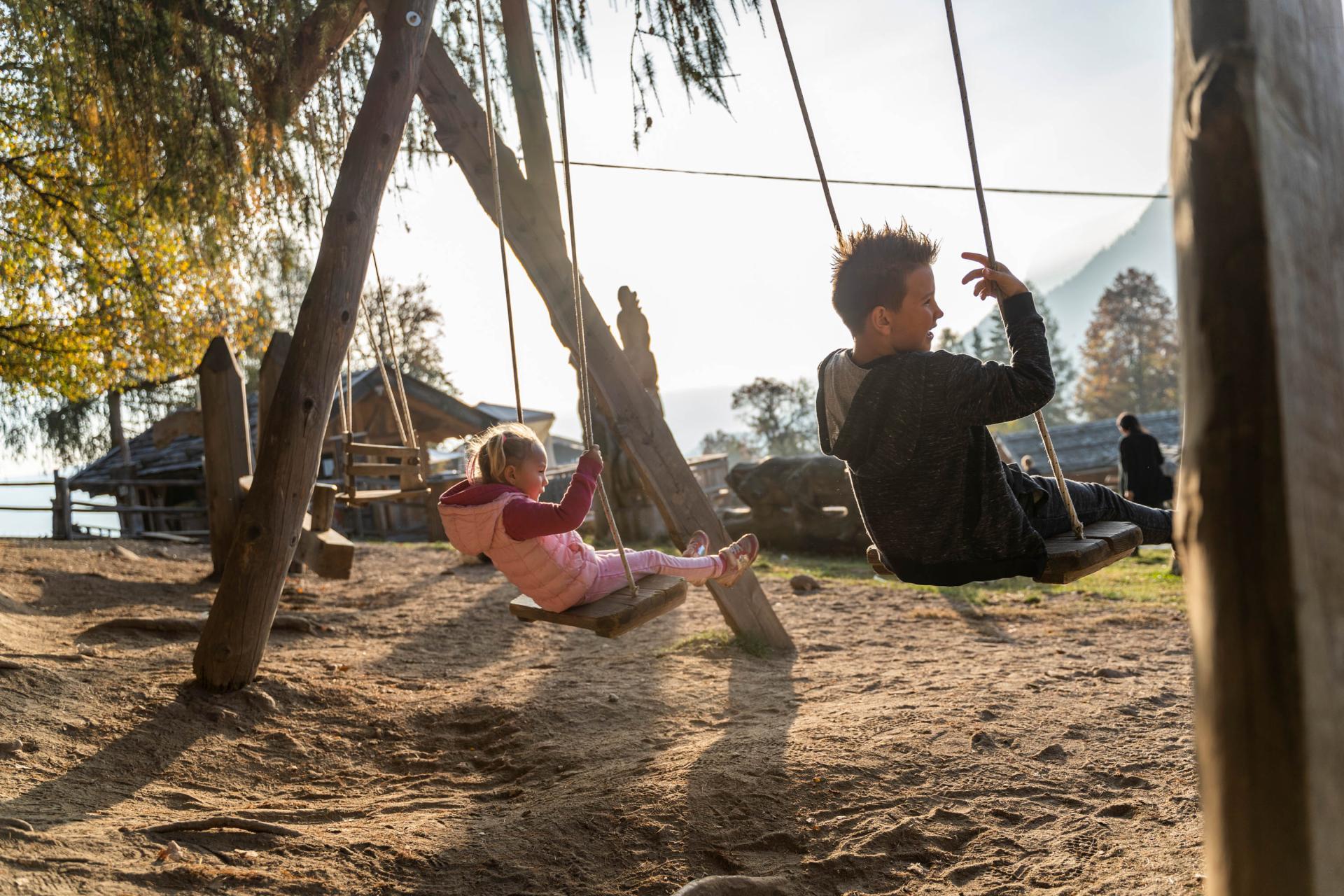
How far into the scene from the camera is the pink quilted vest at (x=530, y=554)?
376 centimetres

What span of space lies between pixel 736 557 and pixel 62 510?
15900 mm

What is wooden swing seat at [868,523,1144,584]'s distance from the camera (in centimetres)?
285

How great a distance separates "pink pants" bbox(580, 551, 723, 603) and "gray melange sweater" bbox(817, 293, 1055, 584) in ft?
3.91

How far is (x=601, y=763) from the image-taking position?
4418mm

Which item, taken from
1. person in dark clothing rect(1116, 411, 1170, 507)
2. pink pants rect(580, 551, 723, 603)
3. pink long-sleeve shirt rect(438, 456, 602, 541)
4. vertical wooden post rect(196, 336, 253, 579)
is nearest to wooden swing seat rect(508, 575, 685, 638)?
pink pants rect(580, 551, 723, 603)

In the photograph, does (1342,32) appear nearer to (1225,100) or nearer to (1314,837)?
(1225,100)

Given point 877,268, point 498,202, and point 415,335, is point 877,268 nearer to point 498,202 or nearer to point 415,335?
point 498,202

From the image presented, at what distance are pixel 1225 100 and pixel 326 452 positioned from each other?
20.3m

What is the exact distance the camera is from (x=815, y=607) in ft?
27.6

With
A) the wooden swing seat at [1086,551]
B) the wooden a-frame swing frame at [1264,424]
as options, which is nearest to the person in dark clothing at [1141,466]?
the wooden swing seat at [1086,551]

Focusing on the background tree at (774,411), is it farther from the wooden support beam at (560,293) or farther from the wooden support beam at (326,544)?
the wooden support beam at (560,293)

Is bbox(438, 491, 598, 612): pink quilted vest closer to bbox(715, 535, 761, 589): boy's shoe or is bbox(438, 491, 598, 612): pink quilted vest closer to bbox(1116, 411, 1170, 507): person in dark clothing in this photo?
bbox(715, 535, 761, 589): boy's shoe

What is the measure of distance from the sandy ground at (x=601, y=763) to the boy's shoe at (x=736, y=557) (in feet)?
2.43

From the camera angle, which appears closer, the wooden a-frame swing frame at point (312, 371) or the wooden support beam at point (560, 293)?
the wooden a-frame swing frame at point (312, 371)
